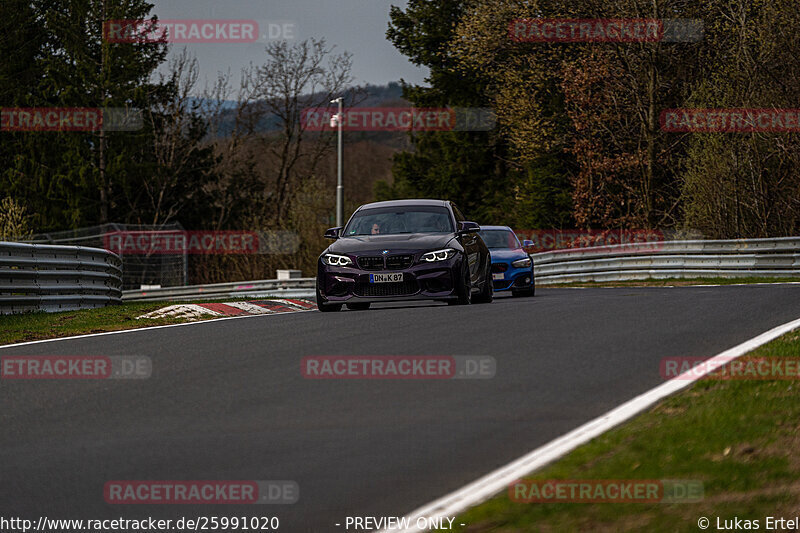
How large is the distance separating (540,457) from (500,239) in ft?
54.9

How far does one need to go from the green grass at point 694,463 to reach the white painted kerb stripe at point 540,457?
0.08m

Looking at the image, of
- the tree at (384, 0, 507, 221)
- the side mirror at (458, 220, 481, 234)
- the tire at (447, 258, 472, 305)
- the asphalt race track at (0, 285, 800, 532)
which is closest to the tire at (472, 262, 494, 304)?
the side mirror at (458, 220, 481, 234)

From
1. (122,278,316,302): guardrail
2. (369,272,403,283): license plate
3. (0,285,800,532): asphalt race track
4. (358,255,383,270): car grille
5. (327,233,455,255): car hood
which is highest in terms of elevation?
(327,233,455,255): car hood

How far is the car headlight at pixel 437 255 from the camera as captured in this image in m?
14.7

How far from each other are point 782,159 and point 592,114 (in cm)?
1005

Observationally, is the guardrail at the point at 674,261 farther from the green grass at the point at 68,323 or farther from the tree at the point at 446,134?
the tree at the point at 446,134

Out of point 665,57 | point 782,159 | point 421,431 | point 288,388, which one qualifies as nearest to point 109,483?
point 421,431

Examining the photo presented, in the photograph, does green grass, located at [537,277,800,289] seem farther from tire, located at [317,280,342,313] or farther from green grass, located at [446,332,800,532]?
Answer: green grass, located at [446,332,800,532]

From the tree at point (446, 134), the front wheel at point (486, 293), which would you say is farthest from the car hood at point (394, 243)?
the tree at point (446, 134)

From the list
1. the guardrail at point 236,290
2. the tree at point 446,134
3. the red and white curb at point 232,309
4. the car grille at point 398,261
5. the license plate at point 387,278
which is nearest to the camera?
the license plate at point 387,278

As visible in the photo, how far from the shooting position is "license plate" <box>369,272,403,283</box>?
572 inches

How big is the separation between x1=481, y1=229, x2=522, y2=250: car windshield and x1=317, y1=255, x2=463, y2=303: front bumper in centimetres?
722

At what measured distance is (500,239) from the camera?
22.4 m

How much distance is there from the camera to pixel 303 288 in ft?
118
